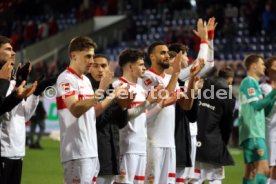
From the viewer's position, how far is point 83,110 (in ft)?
22.1

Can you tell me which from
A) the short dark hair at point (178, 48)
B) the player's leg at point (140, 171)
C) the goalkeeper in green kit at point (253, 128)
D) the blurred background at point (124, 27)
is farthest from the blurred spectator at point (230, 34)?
the player's leg at point (140, 171)

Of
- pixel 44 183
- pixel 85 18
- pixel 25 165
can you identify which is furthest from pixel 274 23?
pixel 44 183

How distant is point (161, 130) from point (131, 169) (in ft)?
2.31

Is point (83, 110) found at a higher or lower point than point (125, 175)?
higher

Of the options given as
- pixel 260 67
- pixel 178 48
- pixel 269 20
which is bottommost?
pixel 260 67

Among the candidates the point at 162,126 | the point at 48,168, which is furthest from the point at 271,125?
the point at 48,168

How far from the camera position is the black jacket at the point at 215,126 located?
10.1 m

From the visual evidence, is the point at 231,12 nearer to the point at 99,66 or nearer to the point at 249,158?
the point at 249,158

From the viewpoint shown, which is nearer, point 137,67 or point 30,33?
point 137,67

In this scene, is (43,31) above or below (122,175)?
above

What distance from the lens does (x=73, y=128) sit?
23.1ft

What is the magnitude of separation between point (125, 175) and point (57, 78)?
64.1 inches

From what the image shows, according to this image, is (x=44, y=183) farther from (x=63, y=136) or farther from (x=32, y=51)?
(x=32, y=51)

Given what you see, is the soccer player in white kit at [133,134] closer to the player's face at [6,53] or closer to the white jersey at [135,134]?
the white jersey at [135,134]
